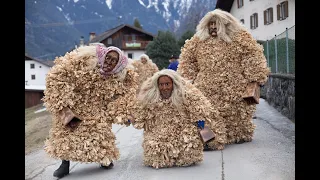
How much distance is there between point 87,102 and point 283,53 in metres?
5.99

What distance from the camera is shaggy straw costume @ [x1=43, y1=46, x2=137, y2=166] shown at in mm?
4719

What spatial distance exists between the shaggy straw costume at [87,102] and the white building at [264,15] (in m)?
7.94

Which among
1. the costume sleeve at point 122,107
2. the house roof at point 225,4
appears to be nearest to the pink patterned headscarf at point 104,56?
the costume sleeve at point 122,107

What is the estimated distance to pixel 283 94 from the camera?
28.9 ft

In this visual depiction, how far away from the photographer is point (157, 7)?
99.3 m

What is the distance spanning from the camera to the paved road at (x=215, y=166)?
4520 millimetres

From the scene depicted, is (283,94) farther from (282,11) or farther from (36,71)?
(36,71)

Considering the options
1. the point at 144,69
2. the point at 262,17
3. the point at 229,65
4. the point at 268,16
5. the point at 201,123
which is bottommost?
the point at 201,123

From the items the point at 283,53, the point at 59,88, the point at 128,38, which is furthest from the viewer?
the point at 128,38

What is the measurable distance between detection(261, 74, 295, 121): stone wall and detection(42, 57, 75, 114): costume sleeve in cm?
444

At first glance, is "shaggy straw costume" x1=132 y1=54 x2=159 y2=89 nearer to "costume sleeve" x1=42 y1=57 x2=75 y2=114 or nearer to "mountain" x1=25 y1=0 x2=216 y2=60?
"costume sleeve" x1=42 y1=57 x2=75 y2=114

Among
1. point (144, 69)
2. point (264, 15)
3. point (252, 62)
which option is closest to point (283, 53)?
point (252, 62)

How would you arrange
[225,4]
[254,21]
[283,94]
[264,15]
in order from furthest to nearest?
[225,4] → [254,21] → [264,15] → [283,94]
